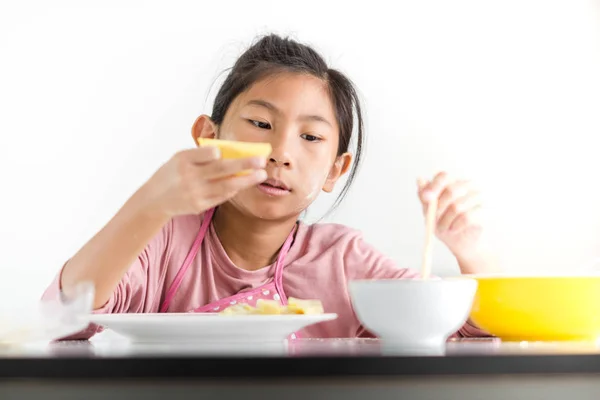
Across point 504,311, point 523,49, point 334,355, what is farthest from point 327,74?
point 334,355

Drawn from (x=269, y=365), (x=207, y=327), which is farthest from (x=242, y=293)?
(x=269, y=365)

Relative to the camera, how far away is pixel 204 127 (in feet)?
5.98

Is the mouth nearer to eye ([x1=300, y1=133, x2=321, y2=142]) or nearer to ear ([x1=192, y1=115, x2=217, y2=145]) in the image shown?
eye ([x1=300, y1=133, x2=321, y2=142])

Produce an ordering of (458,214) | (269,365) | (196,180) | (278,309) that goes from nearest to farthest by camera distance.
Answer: (269,365) → (278,309) → (196,180) → (458,214)

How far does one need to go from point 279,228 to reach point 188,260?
0.22m

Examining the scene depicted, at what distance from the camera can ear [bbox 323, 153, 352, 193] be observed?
1.86m

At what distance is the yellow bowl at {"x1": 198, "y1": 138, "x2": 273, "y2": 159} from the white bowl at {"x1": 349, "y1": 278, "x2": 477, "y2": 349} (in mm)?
214

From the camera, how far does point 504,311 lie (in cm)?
103

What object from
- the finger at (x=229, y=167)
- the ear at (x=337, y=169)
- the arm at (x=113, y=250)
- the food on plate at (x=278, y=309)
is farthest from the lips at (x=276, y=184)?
the food on plate at (x=278, y=309)

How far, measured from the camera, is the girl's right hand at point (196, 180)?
1.00 metres

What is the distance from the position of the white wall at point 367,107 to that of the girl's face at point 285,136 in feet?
1.84

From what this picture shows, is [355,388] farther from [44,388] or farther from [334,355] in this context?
[44,388]

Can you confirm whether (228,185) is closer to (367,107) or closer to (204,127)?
(204,127)

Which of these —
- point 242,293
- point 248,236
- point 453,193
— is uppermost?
point 453,193
